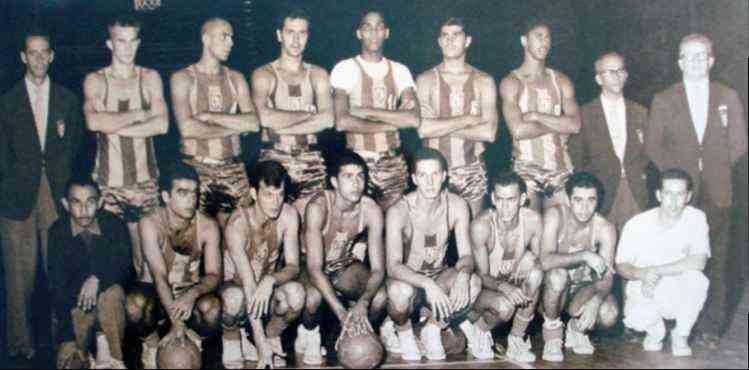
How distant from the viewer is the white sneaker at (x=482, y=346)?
6.85m

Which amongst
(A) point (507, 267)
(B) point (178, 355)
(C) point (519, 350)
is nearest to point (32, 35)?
(B) point (178, 355)

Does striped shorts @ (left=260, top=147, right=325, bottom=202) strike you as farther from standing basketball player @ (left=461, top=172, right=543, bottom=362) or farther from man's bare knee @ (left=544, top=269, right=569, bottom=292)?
man's bare knee @ (left=544, top=269, right=569, bottom=292)

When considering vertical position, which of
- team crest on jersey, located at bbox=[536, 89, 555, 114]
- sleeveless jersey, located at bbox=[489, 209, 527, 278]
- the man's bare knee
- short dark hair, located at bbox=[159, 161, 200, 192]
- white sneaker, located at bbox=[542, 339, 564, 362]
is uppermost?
team crest on jersey, located at bbox=[536, 89, 555, 114]

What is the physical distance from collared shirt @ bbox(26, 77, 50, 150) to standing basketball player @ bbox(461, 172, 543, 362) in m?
3.29

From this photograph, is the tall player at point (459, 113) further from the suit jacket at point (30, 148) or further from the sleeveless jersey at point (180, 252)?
the suit jacket at point (30, 148)

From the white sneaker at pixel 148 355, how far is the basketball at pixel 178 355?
0.23 m

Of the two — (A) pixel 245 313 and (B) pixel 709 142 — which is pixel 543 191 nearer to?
(B) pixel 709 142

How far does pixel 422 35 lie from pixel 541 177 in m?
1.47

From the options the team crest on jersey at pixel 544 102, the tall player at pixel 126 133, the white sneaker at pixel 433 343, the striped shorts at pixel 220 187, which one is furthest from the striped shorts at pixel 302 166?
the team crest on jersey at pixel 544 102

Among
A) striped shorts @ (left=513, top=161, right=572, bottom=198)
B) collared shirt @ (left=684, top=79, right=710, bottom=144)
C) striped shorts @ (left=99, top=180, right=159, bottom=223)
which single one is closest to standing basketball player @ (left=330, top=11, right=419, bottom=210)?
striped shorts @ (left=513, top=161, right=572, bottom=198)

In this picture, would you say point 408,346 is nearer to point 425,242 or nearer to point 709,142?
point 425,242

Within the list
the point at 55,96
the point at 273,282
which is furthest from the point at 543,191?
the point at 55,96

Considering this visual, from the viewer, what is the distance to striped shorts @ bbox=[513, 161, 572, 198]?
293 inches

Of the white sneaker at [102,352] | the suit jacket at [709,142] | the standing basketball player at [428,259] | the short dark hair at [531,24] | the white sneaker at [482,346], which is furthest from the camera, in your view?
the short dark hair at [531,24]
